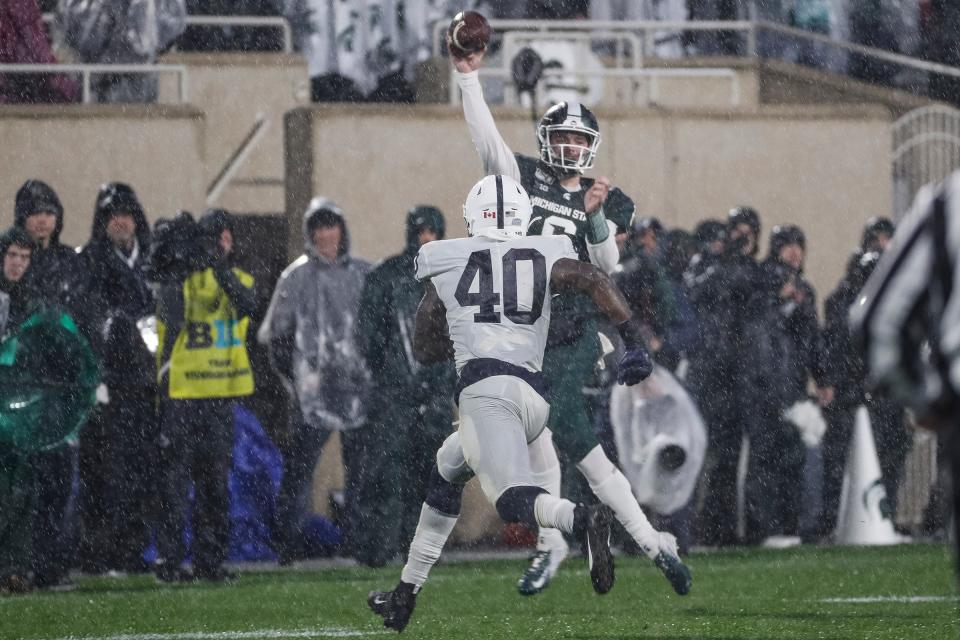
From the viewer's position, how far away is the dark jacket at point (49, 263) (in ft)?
31.0

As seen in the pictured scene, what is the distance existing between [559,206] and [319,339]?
2.84 metres

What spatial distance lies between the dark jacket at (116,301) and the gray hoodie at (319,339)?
2.84ft

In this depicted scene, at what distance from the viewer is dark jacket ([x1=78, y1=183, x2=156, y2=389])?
9.80 metres

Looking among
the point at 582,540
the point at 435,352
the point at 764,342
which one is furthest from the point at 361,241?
the point at 582,540

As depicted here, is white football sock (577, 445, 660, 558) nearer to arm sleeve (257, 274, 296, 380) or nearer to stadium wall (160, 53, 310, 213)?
arm sleeve (257, 274, 296, 380)

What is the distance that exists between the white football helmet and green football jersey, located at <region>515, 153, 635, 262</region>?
3.78 feet

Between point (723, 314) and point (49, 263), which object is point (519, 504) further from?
point (723, 314)

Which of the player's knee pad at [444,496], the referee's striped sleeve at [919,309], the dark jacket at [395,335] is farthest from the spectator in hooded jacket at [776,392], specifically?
the referee's striped sleeve at [919,309]

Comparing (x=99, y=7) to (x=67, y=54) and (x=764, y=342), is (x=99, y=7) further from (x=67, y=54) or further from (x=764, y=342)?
(x=764, y=342)

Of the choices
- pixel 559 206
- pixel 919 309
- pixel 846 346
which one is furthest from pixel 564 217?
pixel 919 309

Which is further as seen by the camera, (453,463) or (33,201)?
(33,201)

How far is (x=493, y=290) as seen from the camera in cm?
675

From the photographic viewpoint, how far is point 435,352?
6945 mm

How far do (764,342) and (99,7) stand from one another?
4.97 m
